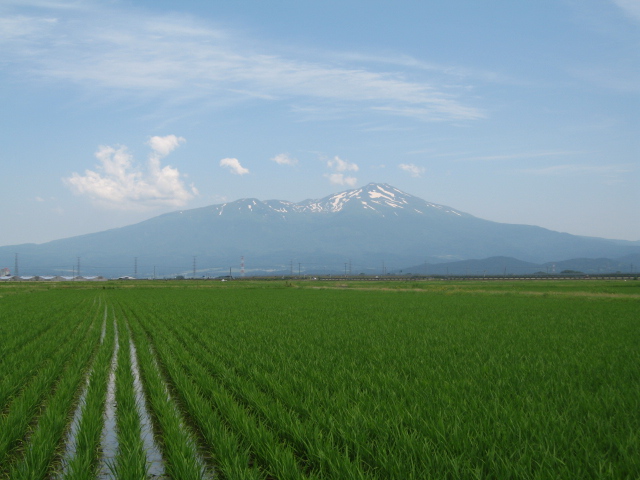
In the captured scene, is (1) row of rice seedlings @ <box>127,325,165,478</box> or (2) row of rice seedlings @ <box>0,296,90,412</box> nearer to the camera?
(1) row of rice seedlings @ <box>127,325,165,478</box>

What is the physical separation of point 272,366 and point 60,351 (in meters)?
6.44

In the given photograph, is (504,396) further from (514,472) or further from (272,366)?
(272,366)

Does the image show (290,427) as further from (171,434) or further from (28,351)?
(28,351)

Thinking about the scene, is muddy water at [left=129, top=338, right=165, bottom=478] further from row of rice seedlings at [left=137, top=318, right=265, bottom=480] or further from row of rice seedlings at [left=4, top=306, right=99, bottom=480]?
row of rice seedlings at [left=4, top=306, right=99, bottom=480]

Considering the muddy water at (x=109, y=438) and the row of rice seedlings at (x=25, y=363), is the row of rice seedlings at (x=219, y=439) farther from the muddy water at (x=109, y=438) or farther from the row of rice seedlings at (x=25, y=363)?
the row of rice seedlings at (x=25, y=363)

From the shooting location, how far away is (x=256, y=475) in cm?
482

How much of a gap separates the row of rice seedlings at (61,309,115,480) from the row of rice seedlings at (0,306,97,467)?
58cm

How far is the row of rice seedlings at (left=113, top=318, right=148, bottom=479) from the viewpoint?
506cm

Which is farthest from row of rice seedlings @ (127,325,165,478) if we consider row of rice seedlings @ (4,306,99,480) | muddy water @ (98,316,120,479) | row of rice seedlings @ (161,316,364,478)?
row of rice seedlings @ (161,316,364,478)

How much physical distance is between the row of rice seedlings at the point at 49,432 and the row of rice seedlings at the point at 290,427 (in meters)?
2.27

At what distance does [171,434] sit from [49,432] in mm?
1488

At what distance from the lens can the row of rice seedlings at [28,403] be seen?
6.08 m

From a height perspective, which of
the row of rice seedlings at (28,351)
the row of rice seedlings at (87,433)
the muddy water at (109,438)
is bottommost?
the muddy water at (109,438)

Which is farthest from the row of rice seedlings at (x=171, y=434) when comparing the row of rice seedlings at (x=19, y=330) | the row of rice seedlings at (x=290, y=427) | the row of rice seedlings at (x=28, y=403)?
the row of rice seedlings at (x=19, y=330)
